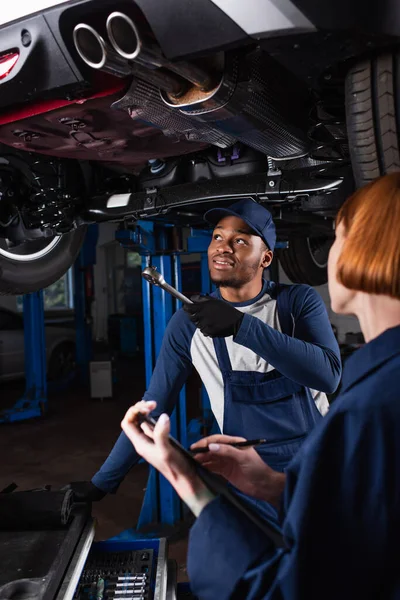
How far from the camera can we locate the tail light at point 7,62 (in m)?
1.37

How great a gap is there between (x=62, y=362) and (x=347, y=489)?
6.78 m

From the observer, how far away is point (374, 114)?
1149mm

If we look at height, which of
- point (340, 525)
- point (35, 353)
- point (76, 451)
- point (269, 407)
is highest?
point (340, 525)

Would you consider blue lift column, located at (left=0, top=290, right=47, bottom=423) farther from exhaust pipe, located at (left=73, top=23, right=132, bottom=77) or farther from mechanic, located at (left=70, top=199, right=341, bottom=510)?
exhaust pipe, located at (left=73, top=23, right=132, bottom=77)

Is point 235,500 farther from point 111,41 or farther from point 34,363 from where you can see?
point 34,363

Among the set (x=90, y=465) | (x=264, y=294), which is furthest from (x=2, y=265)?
(x=90, y=465)

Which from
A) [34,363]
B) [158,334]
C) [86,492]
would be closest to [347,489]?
[86,492]

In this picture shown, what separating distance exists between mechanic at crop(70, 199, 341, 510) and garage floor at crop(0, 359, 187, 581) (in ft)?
3.87

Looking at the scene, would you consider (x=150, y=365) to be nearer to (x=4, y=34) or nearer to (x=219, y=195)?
(x=219, y=195)

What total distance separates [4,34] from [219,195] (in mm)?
1113

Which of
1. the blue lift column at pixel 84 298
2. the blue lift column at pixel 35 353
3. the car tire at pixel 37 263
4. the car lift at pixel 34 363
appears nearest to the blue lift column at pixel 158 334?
the car tire at pixel 37 263

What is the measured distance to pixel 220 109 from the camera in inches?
53.9

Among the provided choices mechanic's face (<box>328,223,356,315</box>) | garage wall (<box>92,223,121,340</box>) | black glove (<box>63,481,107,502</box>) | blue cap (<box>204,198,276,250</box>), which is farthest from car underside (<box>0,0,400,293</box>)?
garage wall (<box>92,223,121,340</box>)

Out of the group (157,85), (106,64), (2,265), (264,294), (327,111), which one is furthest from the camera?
(2,265)
